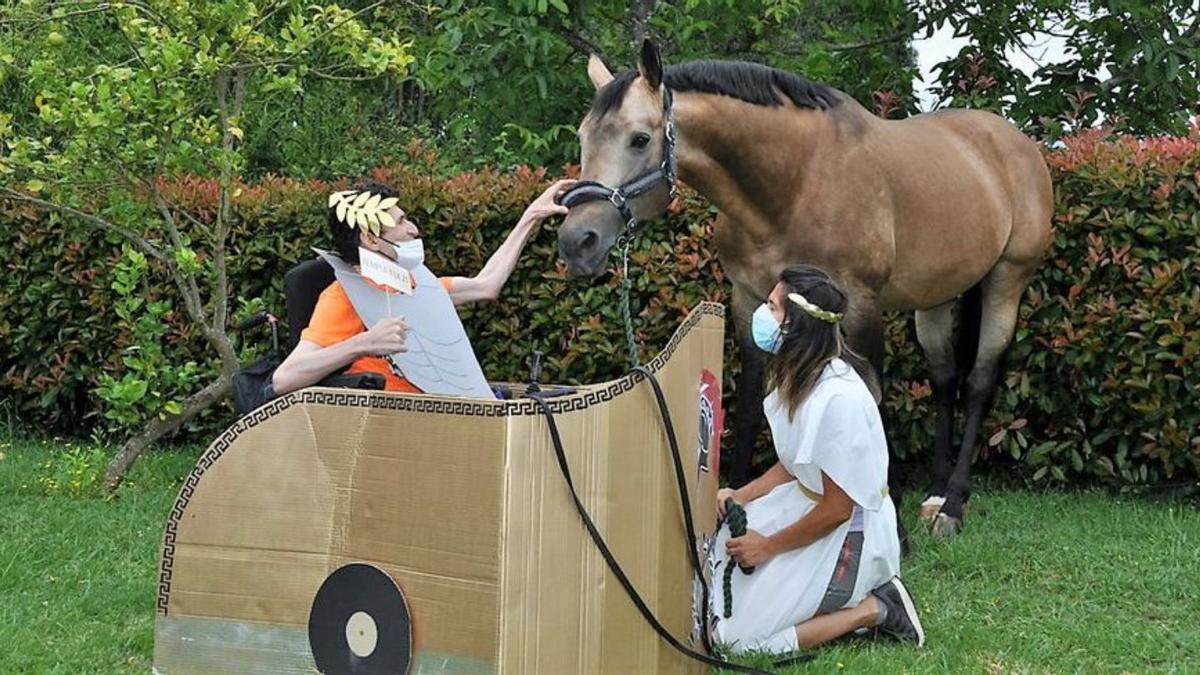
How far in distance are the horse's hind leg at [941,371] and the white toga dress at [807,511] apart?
1995 mm

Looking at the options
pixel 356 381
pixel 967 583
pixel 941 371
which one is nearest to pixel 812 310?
pixel 356 381

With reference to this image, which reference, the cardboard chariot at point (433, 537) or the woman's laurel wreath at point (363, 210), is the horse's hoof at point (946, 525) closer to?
the cardboard chariot at point (433, 537)

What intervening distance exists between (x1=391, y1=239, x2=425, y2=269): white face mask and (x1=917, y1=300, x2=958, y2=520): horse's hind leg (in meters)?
2.83

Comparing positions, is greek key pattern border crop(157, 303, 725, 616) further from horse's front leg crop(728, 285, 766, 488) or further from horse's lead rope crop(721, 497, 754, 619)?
horse's front leg crop(728, 285, 766, 488)

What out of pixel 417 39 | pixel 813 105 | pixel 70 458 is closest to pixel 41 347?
pixel 70 458

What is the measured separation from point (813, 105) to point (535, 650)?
2565 millimetres

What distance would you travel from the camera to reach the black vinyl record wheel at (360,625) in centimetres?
273

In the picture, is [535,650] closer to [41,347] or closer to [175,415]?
[175,415]

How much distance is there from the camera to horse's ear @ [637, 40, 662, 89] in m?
3.76

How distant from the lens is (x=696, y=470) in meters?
3.25

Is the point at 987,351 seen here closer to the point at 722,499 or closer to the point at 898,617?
the point at 898,617

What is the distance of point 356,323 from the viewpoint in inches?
138

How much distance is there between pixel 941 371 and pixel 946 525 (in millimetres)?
802

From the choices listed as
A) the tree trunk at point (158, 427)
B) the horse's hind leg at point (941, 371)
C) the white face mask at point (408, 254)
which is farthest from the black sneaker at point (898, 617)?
the tree trunk at point (158, 427)
